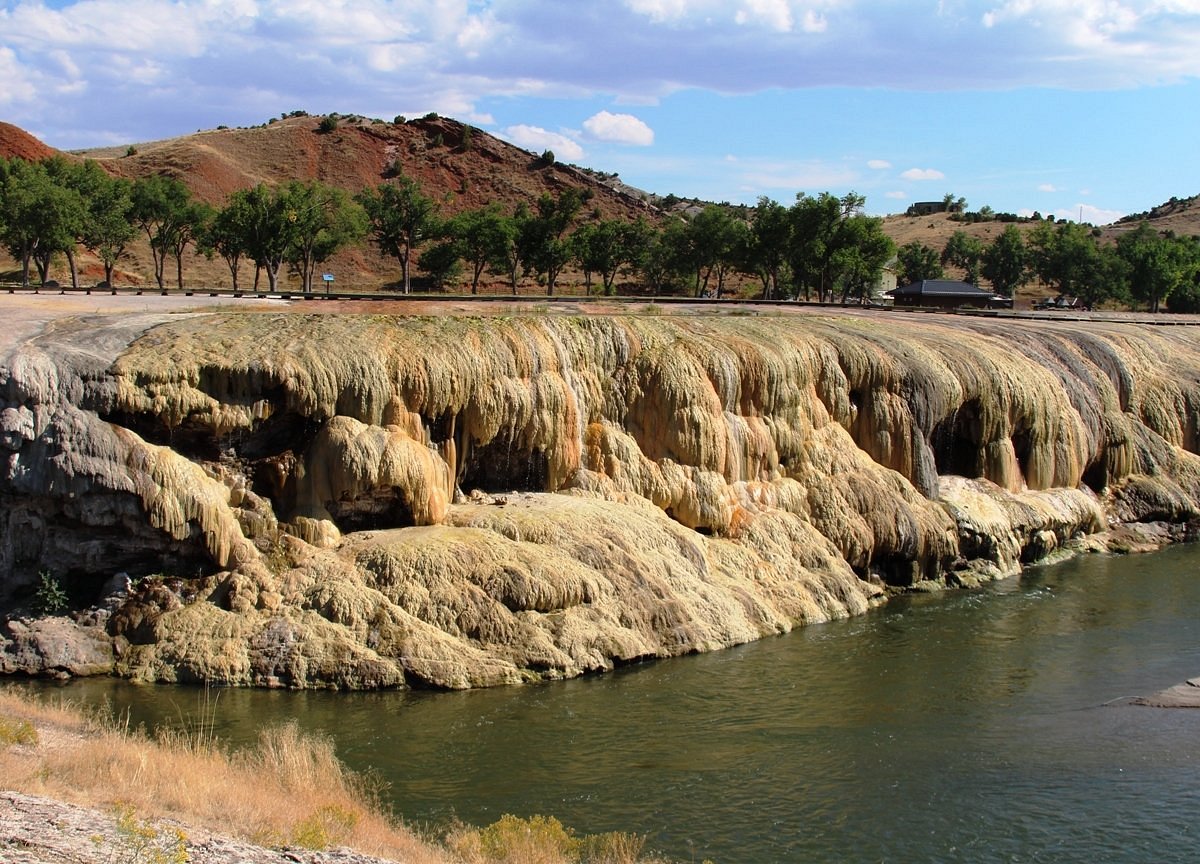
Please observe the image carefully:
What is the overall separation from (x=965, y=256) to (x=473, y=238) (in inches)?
2065

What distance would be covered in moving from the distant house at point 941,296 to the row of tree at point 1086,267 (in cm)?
2005

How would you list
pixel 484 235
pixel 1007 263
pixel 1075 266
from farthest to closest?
pixel 1007 263, pixel 1075 266, pixel 484 235

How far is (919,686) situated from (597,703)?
6459mm

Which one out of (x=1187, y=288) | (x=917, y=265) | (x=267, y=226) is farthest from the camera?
(x=917, y=265)

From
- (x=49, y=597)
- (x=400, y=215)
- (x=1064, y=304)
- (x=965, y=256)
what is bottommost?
(x=49, y=597)

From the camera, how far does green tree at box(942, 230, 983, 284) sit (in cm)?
10438

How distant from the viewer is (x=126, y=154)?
351 feet

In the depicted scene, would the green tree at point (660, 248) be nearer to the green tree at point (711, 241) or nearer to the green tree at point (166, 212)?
the green tree at point (711, 241)

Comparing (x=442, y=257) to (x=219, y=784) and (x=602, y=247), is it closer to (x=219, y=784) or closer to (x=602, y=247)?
(x=602, y=247)

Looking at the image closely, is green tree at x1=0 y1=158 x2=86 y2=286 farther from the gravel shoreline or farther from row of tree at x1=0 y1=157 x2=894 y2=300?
the gravel shoreline

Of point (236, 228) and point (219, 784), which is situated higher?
point (236, 228)

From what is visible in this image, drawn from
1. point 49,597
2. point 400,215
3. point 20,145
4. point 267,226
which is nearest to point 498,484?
point 49,597

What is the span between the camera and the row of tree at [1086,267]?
288ft

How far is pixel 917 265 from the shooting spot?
10138 cm
